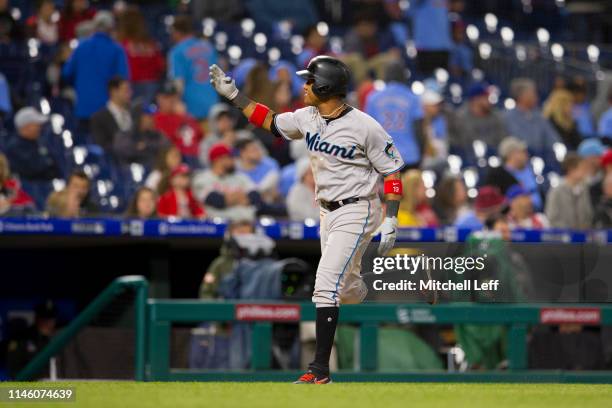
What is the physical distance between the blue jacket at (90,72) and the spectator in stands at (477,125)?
408 cm

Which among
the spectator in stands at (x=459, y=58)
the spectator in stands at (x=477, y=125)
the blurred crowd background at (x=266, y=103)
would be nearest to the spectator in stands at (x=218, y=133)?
the blurred crowd background at (x=266, y=103)

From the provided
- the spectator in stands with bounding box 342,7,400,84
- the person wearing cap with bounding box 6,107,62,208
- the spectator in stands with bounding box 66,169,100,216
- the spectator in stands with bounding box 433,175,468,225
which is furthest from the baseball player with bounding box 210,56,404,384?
the spectator in stands with bounding box 342,7,400,84

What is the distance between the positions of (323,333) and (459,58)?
10.8 meters

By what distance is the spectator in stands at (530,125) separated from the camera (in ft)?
52.4

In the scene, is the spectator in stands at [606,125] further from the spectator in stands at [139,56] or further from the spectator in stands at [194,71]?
the spectator in stands at [139,56]

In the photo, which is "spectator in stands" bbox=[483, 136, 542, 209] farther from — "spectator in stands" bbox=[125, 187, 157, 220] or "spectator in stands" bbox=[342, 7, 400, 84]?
"spectator in stands" bbox=[125, 187, 157, 220]

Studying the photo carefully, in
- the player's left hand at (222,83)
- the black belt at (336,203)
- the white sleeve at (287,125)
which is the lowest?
the black belt at (336,203)

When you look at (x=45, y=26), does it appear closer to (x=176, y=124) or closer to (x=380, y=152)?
(x=176, y=124)

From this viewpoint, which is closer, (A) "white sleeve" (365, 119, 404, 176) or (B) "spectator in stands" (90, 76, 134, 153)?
(A) "white sleeve" (365, 119, 404, 176)

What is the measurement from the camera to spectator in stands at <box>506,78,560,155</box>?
52.4ft

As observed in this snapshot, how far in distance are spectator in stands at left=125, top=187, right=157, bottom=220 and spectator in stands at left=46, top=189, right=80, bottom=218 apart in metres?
0.45

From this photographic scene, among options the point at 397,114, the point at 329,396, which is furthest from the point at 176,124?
the point at 329,396

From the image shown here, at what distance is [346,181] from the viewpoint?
783 centimetres

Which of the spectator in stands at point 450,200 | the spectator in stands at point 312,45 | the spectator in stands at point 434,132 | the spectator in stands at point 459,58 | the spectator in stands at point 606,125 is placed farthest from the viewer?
the spectator in stands at point 459,58
